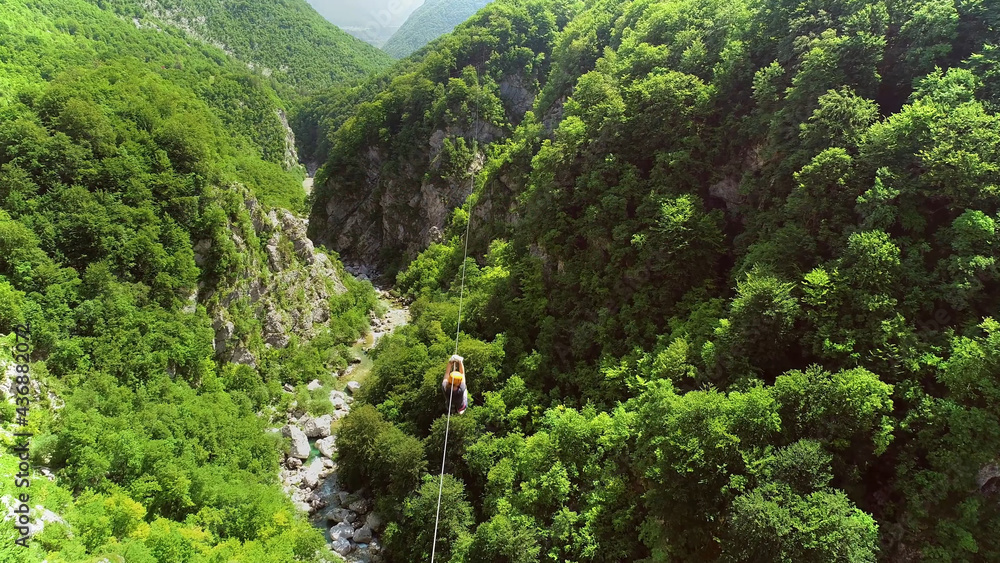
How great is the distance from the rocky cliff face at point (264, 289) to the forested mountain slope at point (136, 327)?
150 mm

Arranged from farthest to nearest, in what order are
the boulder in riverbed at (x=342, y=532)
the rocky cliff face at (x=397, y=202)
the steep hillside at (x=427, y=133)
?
the steep hillside at (x=427, y=133)
the rocky cliff face at (x=397, y=202)
the boulder in riverbed at (x=342, y=532)

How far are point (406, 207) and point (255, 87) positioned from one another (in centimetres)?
4421

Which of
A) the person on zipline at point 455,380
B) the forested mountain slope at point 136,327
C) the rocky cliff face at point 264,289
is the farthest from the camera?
the rocky cliff face at point 264,289

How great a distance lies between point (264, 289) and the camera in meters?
34.6

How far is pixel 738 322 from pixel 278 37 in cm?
12742

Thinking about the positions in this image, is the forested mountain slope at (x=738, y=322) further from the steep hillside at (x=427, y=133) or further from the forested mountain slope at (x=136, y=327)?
the steep hillside at (x=427, y=133)

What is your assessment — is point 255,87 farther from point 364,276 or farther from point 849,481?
point 849,481

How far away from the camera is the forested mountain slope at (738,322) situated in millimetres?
14211

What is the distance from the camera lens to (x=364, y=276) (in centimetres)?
6091

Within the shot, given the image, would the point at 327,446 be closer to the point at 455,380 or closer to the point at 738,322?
the point at 455,380

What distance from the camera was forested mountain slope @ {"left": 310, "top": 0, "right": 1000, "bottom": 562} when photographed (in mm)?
14211

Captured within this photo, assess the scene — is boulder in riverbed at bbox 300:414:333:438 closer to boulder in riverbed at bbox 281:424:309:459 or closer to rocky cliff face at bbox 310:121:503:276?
boulder in riverbed at bbox 281:424:309:459

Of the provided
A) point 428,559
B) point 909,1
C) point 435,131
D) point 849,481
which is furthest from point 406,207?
point 849,481

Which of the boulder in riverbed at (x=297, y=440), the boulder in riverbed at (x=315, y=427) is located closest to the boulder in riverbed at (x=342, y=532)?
the boulder in riverbed at (x=297, y=440)
